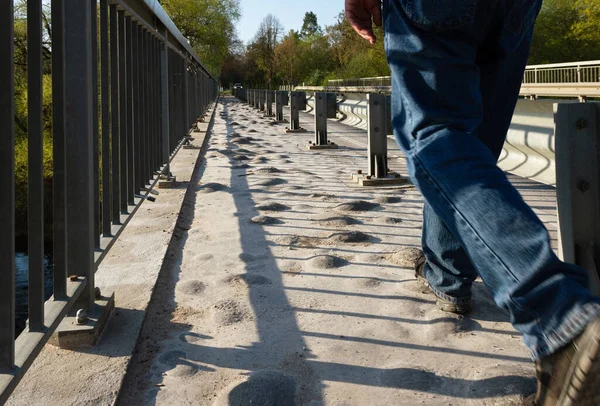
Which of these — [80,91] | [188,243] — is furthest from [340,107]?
[80,91]

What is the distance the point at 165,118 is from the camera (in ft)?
17.7

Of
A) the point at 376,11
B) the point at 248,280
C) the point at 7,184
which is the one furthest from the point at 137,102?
the point at 7,184

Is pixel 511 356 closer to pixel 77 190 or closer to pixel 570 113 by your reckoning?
pixel 570 113

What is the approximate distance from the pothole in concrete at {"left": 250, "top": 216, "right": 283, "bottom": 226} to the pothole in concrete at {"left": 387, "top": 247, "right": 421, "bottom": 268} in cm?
108

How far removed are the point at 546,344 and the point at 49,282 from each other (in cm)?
682

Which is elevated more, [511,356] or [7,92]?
[7,92]

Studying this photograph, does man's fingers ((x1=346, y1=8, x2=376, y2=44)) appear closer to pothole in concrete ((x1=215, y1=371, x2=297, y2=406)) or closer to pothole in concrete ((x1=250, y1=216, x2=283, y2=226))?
pothole in concrete ((x1=215, y1=371, x2=297, y2=406))

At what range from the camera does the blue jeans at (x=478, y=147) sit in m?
1.32

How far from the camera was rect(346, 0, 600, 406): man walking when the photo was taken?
128 cm

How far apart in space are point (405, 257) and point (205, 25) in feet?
200

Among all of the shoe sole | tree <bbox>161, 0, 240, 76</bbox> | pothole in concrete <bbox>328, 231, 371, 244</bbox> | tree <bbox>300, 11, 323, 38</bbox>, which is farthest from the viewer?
tree <bbox>300, 11, 323, 38</bbox>

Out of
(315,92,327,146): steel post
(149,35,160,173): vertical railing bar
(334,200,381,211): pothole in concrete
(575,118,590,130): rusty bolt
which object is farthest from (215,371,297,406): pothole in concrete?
(315,92,327,146): steel post

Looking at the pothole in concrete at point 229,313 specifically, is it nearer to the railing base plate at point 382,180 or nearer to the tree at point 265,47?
the railing base plate at point 382,180

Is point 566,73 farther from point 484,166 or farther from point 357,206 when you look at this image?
point 484,166
